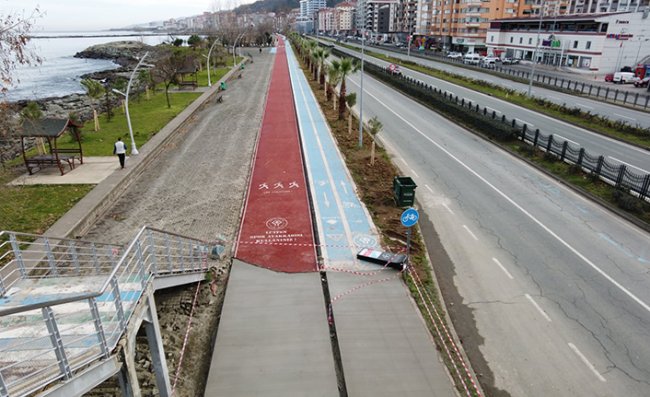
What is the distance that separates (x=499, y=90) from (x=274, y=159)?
3088 centimetres

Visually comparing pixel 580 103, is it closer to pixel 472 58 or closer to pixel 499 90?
pixel 499 90

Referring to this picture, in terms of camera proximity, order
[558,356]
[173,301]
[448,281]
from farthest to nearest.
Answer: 1. [448,281]
2. [173,301]
3. [558,356]

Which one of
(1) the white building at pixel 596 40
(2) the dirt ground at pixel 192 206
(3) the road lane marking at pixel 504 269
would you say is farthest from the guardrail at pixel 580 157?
(1) the white building at pixel 596 40

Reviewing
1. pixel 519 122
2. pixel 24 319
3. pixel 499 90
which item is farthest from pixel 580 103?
pixel 24 319

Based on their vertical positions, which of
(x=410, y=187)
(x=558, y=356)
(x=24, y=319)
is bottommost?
(x=558, y=356)

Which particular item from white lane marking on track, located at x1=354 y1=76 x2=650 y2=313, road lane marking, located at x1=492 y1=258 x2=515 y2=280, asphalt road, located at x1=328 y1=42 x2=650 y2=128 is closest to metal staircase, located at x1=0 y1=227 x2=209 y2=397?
road lane marking, located at x1=492 y1=258 x2=515 y2=280

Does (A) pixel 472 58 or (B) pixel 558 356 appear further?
(A) pixel 472 58

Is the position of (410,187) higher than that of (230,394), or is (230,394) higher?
(410,187)

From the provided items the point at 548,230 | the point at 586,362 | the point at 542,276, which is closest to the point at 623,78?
the point at 548,230

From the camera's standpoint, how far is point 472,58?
76.1m

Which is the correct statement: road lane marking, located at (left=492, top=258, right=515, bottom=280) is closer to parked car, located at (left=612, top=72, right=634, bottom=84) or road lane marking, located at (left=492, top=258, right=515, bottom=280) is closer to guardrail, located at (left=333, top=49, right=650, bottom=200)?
guardrail, located at (left=333, top=49, right=650, bottom=200)

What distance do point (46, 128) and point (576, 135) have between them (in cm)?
3102

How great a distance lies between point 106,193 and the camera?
709 inches

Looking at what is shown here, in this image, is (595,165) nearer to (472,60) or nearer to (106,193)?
(106,193)
